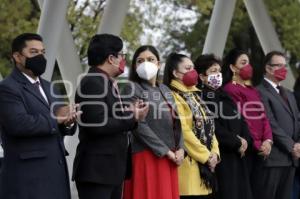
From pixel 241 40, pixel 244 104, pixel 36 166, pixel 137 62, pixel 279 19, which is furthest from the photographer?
pixel 241 40

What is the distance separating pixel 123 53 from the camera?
18.2ft

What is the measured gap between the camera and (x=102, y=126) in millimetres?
5148

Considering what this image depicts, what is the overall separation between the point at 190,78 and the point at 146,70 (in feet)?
1.71

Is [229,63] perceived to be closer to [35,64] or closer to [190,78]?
[190,78]

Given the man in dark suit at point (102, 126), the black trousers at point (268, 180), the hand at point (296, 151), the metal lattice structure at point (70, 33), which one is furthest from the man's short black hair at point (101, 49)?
the metal lattice structure at point (70, 33)

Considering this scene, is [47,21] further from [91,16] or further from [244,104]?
[91,16]

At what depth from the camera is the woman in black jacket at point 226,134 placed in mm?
6539

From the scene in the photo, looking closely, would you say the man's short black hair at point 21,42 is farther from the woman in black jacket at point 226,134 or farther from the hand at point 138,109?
the woman in black jacket at point 226,134

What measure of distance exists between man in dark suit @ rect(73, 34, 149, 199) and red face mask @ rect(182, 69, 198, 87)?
0.95 metres

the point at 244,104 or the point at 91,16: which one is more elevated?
the point at 91,16

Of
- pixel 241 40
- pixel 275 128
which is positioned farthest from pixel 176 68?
pixel 241 40

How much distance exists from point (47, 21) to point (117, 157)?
3.93 meters

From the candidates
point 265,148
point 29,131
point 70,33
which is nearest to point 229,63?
point 265,148

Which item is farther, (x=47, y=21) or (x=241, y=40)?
(x=241, y=40)
